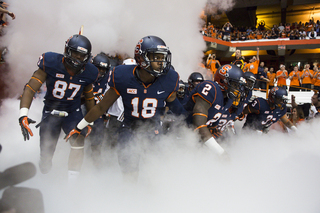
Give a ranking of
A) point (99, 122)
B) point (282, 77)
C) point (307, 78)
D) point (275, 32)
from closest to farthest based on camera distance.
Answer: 1. point (99, 122)
2. point (282, 77)
3. point (307, 78)
4. point (275, 32)

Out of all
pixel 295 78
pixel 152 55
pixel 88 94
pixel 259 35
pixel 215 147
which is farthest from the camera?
pixel 259 35

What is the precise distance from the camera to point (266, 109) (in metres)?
4.09

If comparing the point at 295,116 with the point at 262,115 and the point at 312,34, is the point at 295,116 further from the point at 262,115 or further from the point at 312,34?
the point at 312,34

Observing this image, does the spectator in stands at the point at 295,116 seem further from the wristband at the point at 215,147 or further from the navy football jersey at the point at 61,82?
the navy football jersey at the point at 61,82

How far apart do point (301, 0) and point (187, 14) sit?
14440 mm

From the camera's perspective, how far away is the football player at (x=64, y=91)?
2492 millimetres

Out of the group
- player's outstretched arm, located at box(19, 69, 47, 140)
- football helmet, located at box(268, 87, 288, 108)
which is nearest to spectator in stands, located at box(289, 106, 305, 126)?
football helmet, located at box(268, 87, 288, 108)

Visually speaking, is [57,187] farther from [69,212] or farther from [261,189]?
[261,189]

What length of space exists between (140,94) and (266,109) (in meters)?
2.87

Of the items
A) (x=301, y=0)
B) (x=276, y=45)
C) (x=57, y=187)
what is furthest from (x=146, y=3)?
(x=301, y=0)

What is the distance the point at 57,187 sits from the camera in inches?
103

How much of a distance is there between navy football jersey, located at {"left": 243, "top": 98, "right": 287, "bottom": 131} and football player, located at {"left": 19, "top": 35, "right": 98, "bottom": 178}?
9.54ft

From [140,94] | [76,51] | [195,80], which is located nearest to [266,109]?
[195,80]

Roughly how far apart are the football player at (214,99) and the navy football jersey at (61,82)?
51.1 inches
